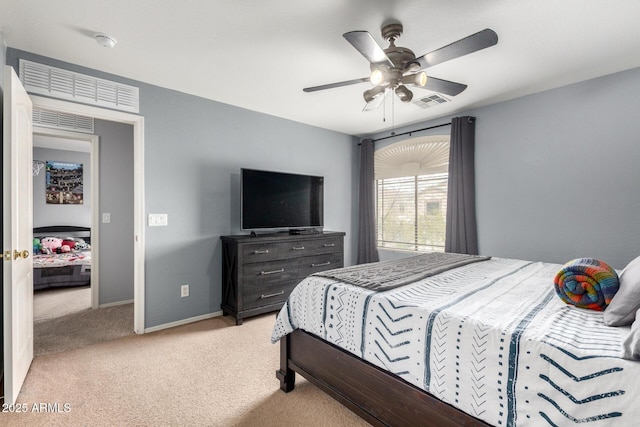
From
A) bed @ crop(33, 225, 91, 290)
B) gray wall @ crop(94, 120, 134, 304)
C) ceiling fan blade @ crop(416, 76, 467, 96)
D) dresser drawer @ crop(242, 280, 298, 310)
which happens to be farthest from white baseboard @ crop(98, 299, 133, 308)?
ceiling fan blade @ crop(416, 76, 467, 96)

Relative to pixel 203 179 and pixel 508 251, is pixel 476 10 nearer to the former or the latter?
pixel 508 251

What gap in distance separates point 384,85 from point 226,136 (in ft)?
6.92

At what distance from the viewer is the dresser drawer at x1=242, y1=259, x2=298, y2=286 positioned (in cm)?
328

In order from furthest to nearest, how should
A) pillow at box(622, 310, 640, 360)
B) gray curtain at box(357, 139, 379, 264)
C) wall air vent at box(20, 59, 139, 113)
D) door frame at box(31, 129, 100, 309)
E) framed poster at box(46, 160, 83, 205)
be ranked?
1. framed poster at box(46, 160, 83, 205)
2. gray curtain at box(357, 139, 379, 264)
3. door frame at box(31, 129, 100, 309)
4. wall air vent at box(20, 59, 139, 113)
5. pillow at box(622, 310, 640, 360)

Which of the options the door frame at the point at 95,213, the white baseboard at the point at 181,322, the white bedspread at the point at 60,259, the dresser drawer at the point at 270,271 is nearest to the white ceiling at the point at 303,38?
the door frame at the point at 95,213

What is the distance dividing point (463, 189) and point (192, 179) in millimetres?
3225

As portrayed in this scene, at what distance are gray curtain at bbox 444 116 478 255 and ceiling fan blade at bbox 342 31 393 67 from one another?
2.21 metres

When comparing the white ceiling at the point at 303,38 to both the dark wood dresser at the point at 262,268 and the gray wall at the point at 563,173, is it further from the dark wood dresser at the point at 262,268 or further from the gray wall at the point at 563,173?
the dark wood dresser at the point at 262,268

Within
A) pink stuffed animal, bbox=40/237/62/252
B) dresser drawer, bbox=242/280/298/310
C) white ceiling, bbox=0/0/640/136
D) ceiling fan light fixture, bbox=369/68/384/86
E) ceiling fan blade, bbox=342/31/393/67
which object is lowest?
dresser drawer, bbox=242/280/298/310

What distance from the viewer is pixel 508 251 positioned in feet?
11.4

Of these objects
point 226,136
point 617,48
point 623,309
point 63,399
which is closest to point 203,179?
point 226,136

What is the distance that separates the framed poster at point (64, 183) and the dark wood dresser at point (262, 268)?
4.87 metres

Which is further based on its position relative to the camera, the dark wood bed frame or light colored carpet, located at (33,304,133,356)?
light colored carpet, located at (33,304,133,356)

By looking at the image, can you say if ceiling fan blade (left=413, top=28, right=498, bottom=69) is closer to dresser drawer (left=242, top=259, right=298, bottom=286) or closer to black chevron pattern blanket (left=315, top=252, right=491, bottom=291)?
black chevron pattern blanket (left=315, top=252, right=491, bottom=291)
